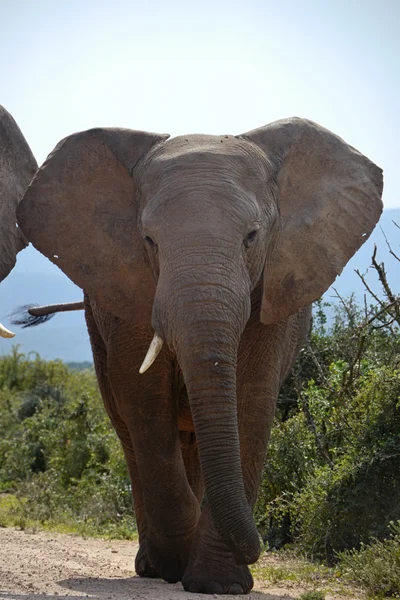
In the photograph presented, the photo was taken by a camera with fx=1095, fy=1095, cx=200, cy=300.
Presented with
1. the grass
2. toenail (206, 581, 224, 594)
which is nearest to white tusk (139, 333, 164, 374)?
toenail (206, 581, 224, 594)

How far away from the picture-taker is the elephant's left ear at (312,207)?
6.32 m

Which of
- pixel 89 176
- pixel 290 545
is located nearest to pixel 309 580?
pixel 290 545

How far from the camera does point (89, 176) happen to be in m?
6.54

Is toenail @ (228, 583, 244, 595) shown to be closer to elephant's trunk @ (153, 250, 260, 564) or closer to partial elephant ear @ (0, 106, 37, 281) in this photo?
elephant's trunk @ (153, 250, 260, 564)

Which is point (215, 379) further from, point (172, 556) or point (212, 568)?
point (172, 556)

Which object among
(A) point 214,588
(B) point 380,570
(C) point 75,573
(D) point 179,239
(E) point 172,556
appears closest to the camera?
(D) point 179,239

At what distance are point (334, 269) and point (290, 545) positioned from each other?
266cm

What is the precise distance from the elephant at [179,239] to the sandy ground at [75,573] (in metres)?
0.31

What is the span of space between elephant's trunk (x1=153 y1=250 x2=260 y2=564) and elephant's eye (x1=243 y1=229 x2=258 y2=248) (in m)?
0.32

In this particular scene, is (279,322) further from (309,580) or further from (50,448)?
(50,448)

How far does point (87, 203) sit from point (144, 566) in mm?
2531

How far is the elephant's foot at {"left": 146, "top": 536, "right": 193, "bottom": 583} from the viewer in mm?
6789

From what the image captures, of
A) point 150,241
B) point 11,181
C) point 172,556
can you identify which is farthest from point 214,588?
point 11,181

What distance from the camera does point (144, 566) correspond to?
7.37 meters
